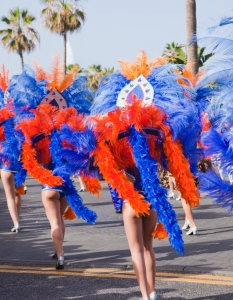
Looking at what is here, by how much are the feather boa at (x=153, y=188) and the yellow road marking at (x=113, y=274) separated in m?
1.29

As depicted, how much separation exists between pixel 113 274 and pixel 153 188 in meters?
1.91

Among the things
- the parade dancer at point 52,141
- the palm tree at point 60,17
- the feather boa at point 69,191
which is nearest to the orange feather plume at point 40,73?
the parade dancer at point 52,141

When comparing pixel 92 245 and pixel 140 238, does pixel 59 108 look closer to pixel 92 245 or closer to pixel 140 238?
pixel 92 245

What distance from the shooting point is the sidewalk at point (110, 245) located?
768 cm

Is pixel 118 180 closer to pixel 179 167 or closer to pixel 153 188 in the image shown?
pixel 153 188

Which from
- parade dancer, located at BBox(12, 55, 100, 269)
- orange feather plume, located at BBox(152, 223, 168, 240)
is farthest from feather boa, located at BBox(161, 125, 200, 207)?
parade dancer, located at BBox(12, 55, 100, 269)

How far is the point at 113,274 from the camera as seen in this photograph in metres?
7.20

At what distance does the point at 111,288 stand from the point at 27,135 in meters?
2.04

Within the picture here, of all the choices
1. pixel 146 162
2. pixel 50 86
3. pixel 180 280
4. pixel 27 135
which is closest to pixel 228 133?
pixel 146 162

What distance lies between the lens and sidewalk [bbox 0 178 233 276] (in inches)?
303

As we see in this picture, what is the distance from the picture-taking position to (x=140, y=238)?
5.75m

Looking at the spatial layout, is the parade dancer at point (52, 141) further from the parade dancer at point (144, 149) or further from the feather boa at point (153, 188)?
the feather boa at point (153, 188)

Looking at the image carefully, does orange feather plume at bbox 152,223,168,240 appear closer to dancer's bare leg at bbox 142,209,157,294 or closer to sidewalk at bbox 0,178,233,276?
dancer's bare leg at bbox 142,209,157,294

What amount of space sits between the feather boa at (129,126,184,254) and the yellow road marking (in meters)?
1.29
